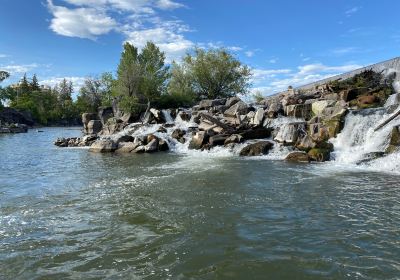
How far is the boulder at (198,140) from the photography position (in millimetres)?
31344

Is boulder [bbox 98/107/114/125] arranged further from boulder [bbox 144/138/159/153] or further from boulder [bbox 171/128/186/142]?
boulder [bbox 144/138/159/153]

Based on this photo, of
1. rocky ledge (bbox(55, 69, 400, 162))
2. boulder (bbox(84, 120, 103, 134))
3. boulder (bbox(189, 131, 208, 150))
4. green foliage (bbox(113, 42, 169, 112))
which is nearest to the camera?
rocky ledge (bbox(55, 69, 400, 162))

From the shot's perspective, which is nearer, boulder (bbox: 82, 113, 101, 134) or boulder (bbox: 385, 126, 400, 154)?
boulder (bbox: 385, 126, 400, 154)

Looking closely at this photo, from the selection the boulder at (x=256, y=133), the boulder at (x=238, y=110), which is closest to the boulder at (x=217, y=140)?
the boulder at (x=256, y=133)

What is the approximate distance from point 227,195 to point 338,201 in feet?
12.4

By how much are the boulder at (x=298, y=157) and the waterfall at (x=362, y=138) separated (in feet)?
5.71

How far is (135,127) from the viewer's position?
1642 inches

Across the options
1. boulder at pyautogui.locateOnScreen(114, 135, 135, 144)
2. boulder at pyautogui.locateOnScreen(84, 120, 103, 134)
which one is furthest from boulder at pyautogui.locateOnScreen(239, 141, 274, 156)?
boulder at pyautogui.locateOnScreen(84, 120, 103, 134)

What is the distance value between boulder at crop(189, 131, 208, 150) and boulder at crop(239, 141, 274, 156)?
197 inches

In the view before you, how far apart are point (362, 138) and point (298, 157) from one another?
420cm

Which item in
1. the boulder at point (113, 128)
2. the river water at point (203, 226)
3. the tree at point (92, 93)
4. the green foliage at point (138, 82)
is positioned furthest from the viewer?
the tree at point (92, 93)

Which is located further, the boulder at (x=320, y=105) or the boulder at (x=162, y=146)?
the boulder at (x=162, y=146)

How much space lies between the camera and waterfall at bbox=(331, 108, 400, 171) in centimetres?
2189

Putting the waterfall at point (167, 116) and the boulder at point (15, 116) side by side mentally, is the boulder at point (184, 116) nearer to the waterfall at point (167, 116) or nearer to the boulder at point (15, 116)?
the waterfall at point (167, 116)
